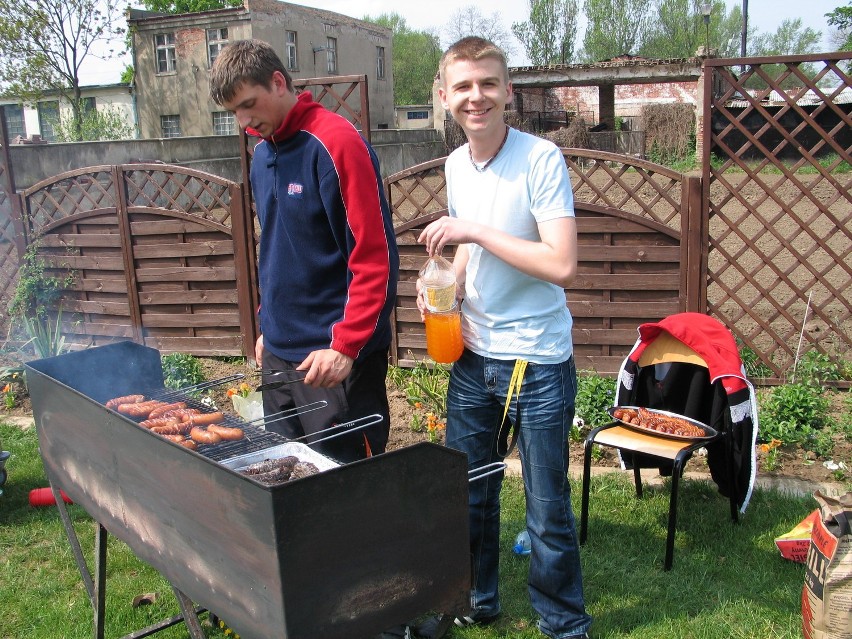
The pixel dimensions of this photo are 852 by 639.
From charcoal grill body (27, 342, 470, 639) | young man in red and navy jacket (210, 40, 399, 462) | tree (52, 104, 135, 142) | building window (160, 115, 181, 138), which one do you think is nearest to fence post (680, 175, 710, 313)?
young man in red and navy jacket (210, 40, 399, 462)

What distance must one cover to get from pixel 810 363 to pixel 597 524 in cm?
236

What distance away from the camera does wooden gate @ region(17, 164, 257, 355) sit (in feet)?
22.0

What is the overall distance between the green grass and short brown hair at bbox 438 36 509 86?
215cm

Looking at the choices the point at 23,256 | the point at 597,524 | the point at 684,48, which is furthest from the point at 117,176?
the point at 684,48

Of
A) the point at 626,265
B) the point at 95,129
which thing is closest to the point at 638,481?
the point at 626,265

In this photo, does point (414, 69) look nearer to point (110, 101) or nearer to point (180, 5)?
point (180, 5)

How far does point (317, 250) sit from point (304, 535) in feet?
3.83

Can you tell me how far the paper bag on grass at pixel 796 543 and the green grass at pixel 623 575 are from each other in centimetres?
5

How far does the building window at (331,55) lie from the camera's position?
3625cm

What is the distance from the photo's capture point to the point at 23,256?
737 centimetres

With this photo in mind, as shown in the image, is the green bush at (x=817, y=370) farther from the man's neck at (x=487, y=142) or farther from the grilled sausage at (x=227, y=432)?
the grilled sausage at (x=227, y=432)

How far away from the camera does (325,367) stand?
99.4 inches

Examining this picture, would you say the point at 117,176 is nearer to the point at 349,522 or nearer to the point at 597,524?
the point at 597,524

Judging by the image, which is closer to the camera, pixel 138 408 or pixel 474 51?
pixel 474 51
